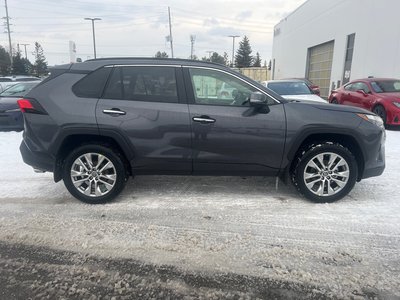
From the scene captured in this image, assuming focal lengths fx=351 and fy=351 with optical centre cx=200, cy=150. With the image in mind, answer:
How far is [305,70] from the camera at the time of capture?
31.6m

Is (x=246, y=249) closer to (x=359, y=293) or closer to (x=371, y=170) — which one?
(x=359, y=293)

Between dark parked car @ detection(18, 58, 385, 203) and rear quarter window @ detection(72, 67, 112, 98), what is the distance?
1cm

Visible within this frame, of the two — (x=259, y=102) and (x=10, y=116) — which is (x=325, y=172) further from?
(x=10, y=116)

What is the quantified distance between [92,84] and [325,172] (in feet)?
10.2

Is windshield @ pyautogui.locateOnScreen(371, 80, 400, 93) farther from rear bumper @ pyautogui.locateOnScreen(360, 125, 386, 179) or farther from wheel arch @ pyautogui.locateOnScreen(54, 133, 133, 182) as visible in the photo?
wheel arch @ pyautogui.locateOnScreen(54, 133, 133, 182)

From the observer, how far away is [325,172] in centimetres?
441

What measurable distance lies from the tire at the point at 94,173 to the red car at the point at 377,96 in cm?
820

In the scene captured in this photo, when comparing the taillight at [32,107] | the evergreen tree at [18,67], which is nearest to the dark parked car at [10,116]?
the taillight at [32,107]

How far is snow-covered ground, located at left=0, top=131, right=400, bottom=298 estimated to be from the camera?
3055mm

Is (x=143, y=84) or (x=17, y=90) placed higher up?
(x=143, y=84)

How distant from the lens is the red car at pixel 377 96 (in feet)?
31.8

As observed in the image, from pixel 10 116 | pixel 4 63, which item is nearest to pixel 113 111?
pixel 10 116

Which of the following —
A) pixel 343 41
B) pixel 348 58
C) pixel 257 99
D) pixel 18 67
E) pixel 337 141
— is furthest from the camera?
pixel 18 67

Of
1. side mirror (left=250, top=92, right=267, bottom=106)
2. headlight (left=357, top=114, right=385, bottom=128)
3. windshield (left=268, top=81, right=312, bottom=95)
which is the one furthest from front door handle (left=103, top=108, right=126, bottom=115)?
windshield (left=268, top=81, right=312, bottom=95)
